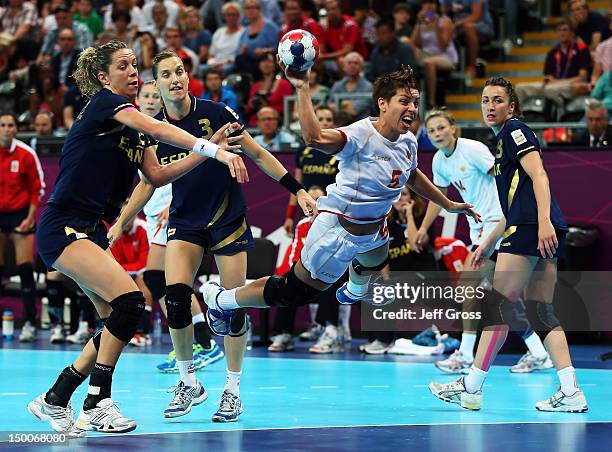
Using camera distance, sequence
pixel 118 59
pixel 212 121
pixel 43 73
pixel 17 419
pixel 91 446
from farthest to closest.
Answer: pixel 43 73
pixel 212 121
pixel 17 419
pixel 118 59
pixel 91 446

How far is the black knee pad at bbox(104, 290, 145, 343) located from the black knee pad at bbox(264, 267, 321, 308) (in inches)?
47.3

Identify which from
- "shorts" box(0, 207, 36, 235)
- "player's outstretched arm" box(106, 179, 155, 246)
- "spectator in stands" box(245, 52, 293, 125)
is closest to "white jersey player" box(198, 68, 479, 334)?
"player's outstretched arm" box(106, 179, 155, 246)

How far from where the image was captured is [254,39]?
A: 1711 centimetres

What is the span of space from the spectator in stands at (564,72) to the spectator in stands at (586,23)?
496 mm

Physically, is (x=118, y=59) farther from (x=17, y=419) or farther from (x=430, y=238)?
(x=430, y=238)

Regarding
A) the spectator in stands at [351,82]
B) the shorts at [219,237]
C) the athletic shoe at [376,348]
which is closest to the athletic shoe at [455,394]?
the shorts at [219,237]

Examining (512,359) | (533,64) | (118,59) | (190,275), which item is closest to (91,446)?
(190,275)

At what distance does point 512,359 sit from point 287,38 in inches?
228

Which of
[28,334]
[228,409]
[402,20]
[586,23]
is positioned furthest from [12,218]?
[586,23]

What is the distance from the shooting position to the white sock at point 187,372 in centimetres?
778

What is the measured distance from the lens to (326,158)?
1213 centimetres

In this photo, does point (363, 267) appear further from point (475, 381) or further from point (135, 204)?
point (135, 204)

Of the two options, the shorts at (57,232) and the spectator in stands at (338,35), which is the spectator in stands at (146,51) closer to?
the spectator in stands at (338,35)

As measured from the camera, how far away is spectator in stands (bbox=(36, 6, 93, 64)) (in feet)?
62.2
